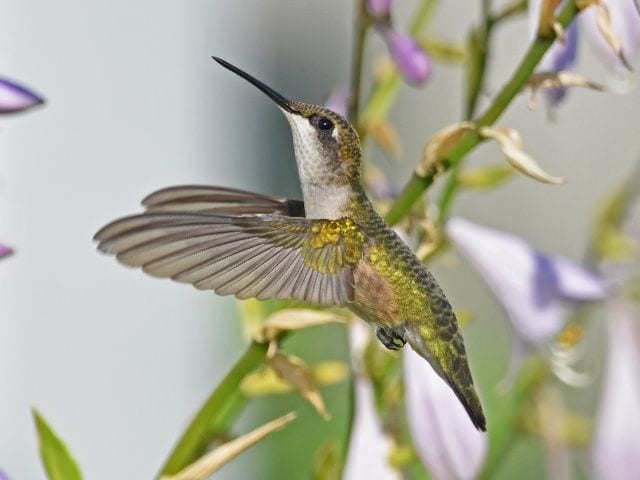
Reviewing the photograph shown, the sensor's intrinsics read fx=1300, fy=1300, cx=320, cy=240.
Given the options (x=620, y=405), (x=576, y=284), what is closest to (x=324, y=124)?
(x=576, y=284)

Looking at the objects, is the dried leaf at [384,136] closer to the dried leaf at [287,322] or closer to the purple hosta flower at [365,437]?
the purple hosta flower at [365,437]

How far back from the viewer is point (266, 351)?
752 millimetres

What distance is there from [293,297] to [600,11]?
240mm

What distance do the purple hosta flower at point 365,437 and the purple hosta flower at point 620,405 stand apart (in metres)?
0.19

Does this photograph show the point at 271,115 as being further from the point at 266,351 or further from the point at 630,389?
the point at 266,351

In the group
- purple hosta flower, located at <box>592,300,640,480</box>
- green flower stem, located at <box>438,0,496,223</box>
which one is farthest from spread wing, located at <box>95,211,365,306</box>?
purple hosta flower, located at <box>592,300,640,480</box>

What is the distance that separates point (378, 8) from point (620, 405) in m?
0.42

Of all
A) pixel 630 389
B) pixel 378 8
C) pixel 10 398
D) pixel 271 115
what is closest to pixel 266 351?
pixel 378 8

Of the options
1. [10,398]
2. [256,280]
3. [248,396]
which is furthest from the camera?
[10,398]

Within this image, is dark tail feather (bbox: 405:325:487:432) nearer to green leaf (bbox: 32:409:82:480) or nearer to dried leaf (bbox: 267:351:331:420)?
dried leaf (bbox: 267:351:331:420)

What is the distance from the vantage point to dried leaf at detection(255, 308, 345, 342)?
2.44 feet

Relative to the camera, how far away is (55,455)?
29.2 inches

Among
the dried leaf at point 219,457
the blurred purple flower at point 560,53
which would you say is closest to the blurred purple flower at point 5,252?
the dried leaf at point 219,457

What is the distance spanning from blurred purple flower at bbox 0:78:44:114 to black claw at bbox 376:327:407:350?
249mm
